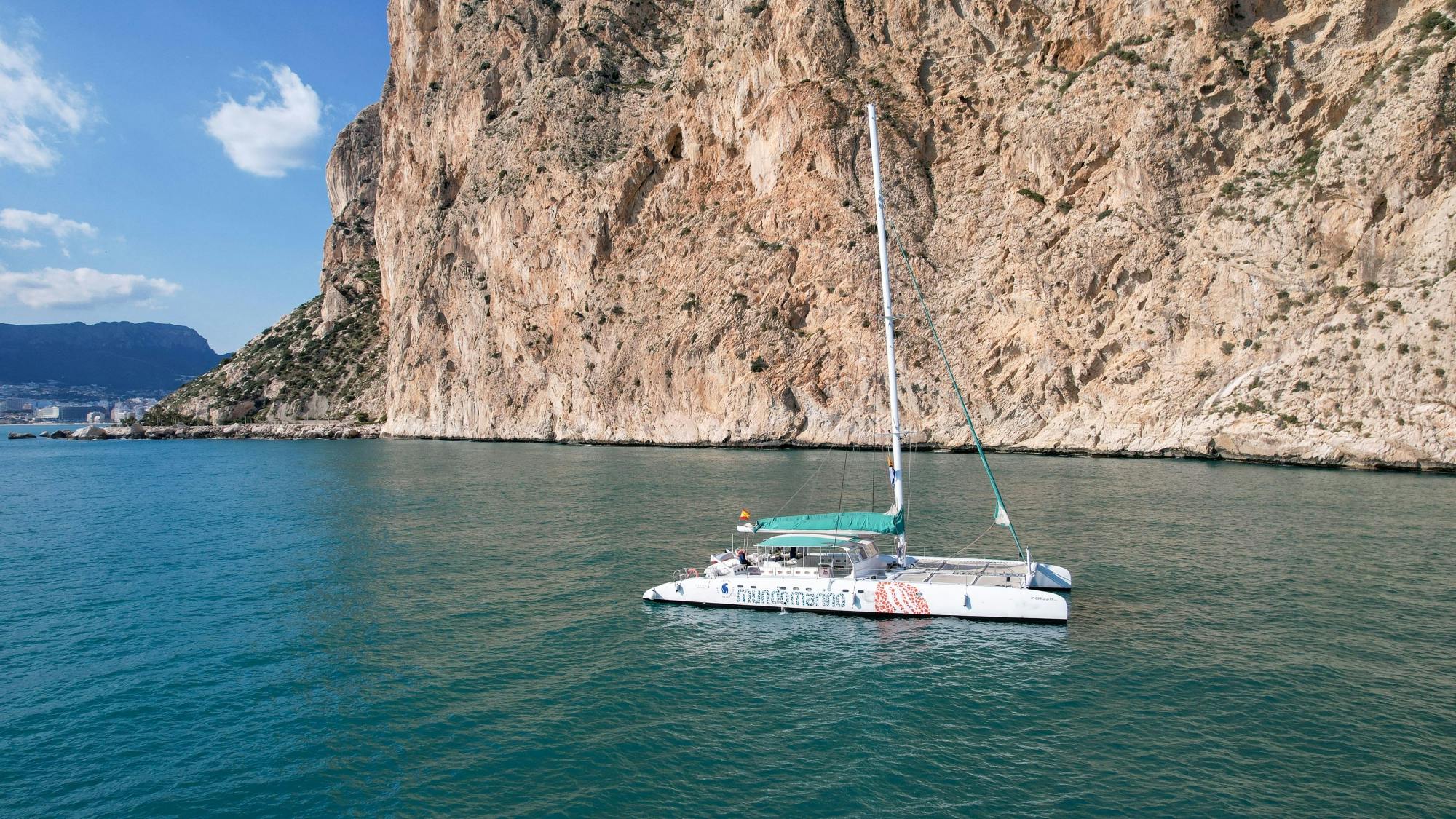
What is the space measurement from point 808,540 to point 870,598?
7.93ft

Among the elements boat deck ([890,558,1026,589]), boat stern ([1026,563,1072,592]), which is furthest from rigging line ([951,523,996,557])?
boat stern ([1026,563,1072,592])

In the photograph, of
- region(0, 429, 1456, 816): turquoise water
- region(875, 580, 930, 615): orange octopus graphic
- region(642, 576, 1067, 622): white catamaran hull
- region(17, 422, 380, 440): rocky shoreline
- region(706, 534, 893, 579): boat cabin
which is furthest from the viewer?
region(17, 422, 380, 440): rocky shoreline

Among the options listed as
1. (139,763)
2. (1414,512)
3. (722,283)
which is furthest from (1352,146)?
(139,763)

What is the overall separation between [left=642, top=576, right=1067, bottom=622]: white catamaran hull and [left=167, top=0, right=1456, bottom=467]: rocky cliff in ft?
133

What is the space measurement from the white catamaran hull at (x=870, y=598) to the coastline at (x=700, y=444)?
132 feet

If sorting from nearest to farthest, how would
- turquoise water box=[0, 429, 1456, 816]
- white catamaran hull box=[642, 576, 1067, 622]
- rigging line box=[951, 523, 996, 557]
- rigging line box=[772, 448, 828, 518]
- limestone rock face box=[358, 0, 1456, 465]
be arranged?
turquoise water box=[0, 429, 1456, 816] → white catamaran hull box=[642, 576, 1067, 622] → rigging line box=[951, 523, 996, 557] → rigging line box=[772, 448, 828, 518] → limestone rock face box=[358, 0, 1456, 465]

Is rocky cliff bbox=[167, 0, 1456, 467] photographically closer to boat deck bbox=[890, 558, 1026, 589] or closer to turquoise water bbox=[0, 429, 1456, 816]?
turquoise water bbox=[0, 429, 1456, 816]

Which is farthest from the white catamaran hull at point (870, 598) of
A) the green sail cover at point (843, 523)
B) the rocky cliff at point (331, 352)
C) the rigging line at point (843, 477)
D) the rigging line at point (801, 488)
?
the rocky cliff at point (331, 352)

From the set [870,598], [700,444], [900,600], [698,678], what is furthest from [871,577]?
[700,444]

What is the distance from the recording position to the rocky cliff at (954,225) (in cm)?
5219

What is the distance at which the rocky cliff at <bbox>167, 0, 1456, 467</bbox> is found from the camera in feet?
171

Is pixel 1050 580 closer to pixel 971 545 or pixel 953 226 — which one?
pixel 971 545

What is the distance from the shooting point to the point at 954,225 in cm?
7506

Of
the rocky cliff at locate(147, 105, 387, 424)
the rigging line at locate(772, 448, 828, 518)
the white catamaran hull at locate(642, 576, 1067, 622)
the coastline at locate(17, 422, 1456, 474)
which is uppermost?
the rocky cliff at locate(147, 105, 387, 424)
